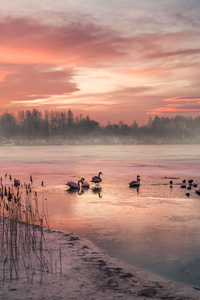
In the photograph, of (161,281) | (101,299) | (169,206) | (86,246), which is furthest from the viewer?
(169,206)

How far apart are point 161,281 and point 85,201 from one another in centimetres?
963

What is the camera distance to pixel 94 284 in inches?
289

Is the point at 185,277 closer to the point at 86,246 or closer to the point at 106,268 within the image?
the point at 106,268

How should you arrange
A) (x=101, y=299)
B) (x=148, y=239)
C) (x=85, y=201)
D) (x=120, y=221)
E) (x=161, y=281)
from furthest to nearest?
(x=85, y=201), (x=120, y=221), (x=148, y=239), (x=161, y=281), (x=101, y=299)

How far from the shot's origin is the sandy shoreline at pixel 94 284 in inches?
269

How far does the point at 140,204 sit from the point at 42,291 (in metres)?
9.67

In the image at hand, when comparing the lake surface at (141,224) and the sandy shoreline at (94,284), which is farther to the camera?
the lake surface at (141,224)

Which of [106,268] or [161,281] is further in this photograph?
[106,268]

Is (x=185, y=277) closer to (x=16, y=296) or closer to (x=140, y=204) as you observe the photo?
(x=16, y=296)

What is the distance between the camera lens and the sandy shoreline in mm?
6820

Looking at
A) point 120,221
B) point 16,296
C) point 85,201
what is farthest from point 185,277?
point 85,201

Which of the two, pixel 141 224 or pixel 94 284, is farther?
pixel 141 224

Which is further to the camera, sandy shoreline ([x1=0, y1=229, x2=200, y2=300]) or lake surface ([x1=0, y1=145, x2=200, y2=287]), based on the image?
lake surface ([x1=0, y1=145, x2=200, y2=287])

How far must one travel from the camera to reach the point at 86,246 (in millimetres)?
9906
